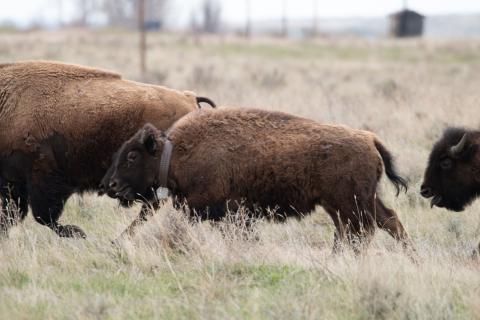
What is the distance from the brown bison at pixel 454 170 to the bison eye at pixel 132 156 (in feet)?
8.75

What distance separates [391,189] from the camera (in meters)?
9.76

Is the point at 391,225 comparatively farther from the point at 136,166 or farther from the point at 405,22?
the point at 405,22

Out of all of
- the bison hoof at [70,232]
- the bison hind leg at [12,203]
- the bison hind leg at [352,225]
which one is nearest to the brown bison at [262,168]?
the bison hind leg at [352,225]

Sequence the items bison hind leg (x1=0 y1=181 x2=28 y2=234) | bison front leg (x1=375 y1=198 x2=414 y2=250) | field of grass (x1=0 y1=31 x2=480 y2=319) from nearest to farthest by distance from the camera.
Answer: field of grass (x1=0 y1=31 x2=480 y2=319), bison front leg (x1=375 y1=198 x2=414 y2=250), bison hind leg (x1=0 y1=181 x2=28 y2=234)

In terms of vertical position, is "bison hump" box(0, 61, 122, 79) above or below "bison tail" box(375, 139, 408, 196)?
above

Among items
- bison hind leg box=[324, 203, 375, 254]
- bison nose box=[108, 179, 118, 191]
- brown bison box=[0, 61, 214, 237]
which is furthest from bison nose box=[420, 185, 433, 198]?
bison nose box=[108, 179, 118, 191]

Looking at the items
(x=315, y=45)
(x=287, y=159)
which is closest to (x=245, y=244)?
(x=287, y=159)

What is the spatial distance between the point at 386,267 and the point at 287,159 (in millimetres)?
1540

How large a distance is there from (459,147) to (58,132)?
3.65m

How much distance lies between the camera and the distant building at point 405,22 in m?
67.8

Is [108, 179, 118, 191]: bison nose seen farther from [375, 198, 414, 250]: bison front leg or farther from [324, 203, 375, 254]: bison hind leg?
[375, 198, 414, 250]: bison front leg

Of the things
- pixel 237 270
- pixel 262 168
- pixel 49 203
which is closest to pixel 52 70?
pixel 49 203

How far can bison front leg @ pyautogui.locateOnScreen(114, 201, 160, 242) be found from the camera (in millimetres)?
7434

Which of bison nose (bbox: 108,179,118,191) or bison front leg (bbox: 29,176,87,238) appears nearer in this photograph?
bison nose (bbox: 108,179,118,191)
